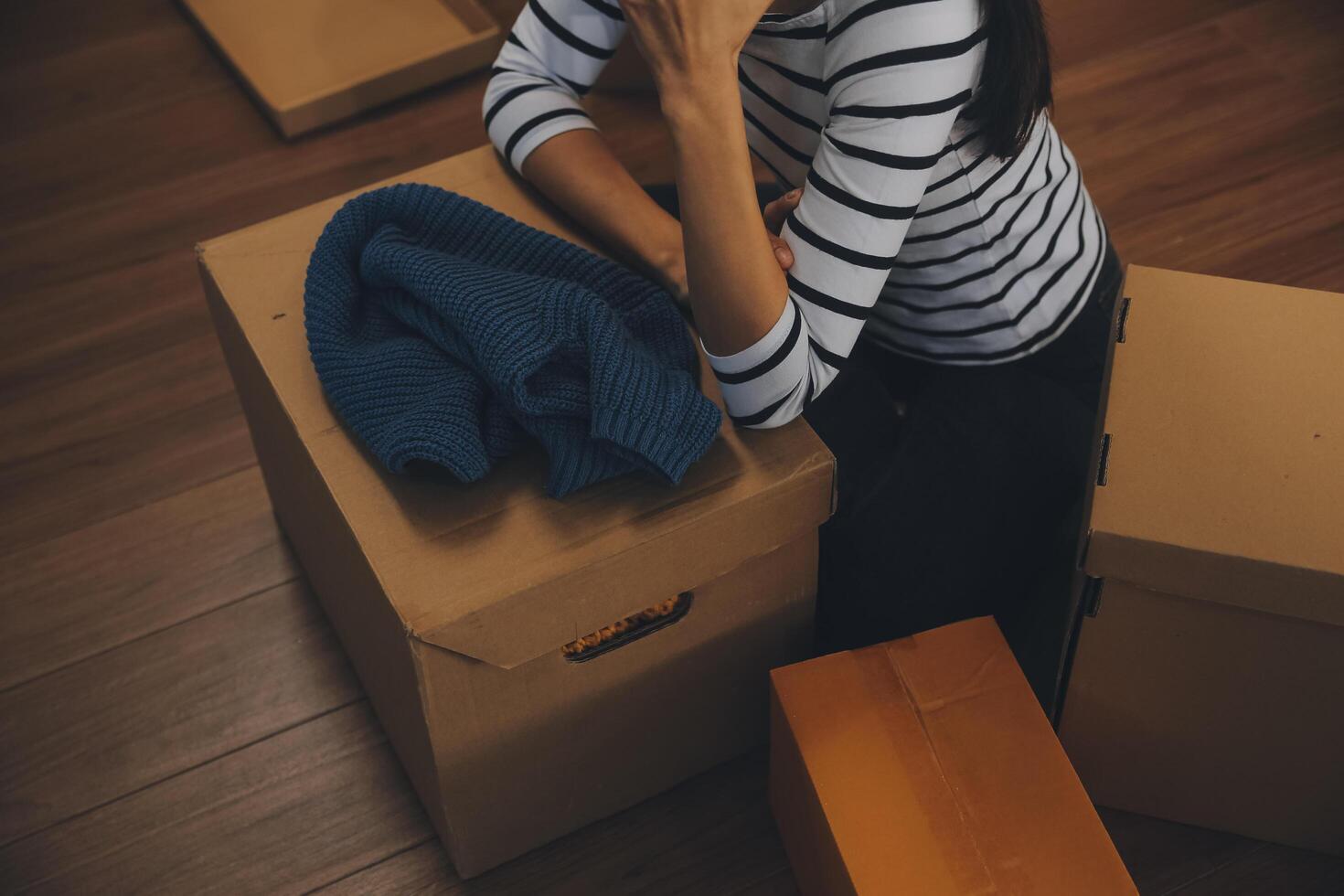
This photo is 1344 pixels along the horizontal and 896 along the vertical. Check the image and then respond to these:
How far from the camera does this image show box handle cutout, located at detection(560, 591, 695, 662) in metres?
0.98

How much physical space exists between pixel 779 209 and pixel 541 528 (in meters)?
0.32

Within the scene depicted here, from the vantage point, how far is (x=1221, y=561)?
0.88m

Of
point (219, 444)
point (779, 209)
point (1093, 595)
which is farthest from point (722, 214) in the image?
point (219, 444)

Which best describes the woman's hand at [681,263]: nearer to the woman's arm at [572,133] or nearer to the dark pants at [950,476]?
the woman's arm at [572,133]

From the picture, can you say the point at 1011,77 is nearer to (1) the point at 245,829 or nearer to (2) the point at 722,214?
(2) the point at 722,214

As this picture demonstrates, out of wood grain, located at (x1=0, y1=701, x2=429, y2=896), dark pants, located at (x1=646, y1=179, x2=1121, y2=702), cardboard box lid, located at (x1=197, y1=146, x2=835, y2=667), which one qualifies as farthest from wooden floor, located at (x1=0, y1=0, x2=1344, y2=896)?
cardboard box lid, located at (x1=197, y1=146, x2=835, y2=667)

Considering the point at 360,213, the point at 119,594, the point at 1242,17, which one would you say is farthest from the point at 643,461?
the point at 1242,17

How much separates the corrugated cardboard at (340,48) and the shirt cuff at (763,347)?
109 centimetres

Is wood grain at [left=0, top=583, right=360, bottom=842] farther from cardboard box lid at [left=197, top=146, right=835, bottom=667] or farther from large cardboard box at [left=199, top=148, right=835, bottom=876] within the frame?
cardboard box lid at [left=197, top=146, right=835, bottom=667]

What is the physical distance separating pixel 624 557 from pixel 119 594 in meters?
0.67

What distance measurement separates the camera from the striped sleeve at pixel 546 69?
1.11 meters

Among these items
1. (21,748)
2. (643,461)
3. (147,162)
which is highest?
(643,461)

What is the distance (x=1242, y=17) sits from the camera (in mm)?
1886

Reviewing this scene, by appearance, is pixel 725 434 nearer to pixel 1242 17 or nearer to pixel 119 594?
pixel 119 594
